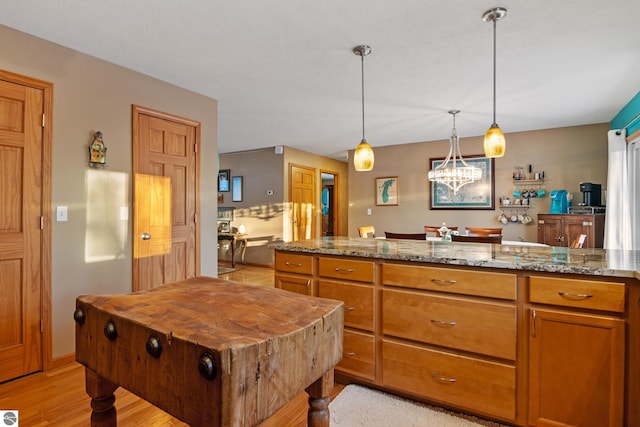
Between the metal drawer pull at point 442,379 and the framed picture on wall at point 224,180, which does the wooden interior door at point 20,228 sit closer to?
the metal drawer pull at point 442,379

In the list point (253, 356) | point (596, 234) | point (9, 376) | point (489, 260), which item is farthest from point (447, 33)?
point (9, 376)

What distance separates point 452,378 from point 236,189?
576cm

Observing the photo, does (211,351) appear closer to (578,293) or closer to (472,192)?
(578,293)

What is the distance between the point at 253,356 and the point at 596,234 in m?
4.78

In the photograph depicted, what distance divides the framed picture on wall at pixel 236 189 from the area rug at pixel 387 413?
5.27 m

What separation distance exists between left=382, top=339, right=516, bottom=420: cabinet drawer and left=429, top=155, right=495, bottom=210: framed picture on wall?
161 inches

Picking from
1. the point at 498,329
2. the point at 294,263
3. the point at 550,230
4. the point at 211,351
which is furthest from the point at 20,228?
the point at 550,230

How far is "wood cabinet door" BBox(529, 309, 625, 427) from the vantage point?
55.7 inches

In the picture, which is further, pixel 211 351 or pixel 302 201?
pixel 302 201

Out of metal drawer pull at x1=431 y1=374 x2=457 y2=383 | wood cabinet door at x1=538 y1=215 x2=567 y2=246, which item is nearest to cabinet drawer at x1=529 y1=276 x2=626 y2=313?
metal drawer pull at x1=431 y1=374 x2=457 y2=383

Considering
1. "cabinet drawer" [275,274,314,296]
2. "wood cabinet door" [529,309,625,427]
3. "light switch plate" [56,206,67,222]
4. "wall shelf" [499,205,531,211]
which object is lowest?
"wood cabinet door" [529,309,625,427]

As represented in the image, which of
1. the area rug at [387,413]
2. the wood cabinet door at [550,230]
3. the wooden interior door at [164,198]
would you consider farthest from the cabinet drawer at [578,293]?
the wood cabinet door at [550,230]

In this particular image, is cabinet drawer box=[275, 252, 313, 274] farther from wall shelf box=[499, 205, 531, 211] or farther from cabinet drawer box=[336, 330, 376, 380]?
wall shelf box=[499, 205, 531, 211]

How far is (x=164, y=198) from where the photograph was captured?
3082 millimetres
